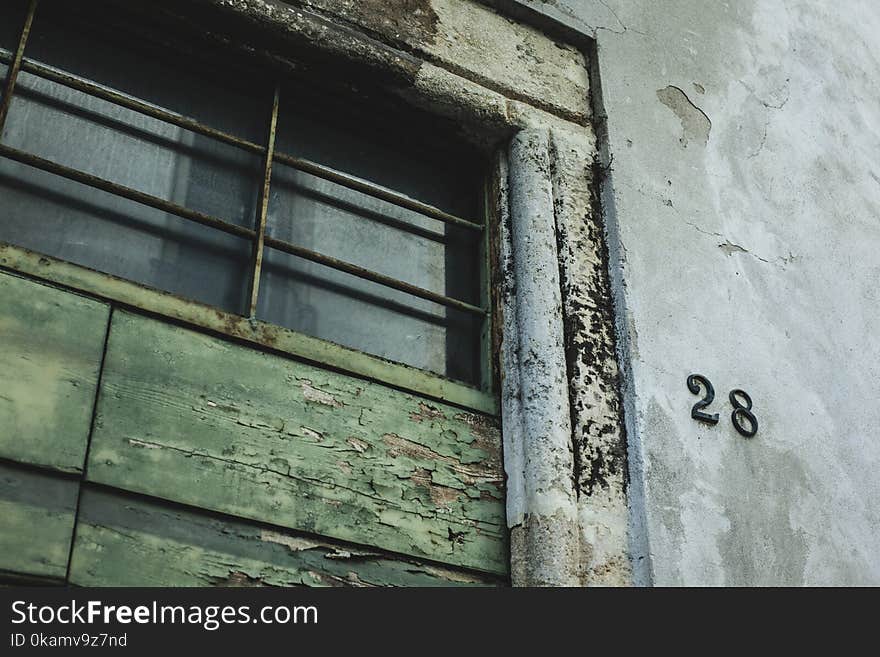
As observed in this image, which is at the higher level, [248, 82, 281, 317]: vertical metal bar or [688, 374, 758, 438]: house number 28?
[248, 82, 281, 317]: vertical metal bar

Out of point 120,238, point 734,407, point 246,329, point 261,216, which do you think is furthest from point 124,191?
point 734,407

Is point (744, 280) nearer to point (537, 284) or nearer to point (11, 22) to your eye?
point (537, 284)

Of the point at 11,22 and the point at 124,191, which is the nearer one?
the point at 124,191

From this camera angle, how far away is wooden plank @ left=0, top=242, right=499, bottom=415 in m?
2.41

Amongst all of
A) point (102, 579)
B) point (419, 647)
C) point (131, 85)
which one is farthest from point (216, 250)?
point (419, 647)

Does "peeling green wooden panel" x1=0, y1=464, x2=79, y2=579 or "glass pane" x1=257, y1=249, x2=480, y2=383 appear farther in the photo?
"glass pane" x1=257, y1=249, x2=480, y2=383

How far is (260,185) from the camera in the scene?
2.89 meters

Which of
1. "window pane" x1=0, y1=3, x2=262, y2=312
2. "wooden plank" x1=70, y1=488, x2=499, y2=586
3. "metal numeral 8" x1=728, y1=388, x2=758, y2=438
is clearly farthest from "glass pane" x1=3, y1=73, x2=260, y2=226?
"metal numeral 8" x1=728, y1=388, x2=758, y2=438

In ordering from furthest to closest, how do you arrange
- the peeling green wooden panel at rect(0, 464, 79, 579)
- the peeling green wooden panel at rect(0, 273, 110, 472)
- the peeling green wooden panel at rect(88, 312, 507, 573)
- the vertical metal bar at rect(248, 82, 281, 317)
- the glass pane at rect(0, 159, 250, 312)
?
1. the vertical metal bar at rect(248, 82, 281, 317)
2. the glass pane at rect(0, 159, 250, 312)
3. the peeling green wooden panel at rect(88, 312, 507, 573)
4. the peeling green wooden panel at rect(0, 273, 110, 472)
5. the peeling green wooden panel at rect(0, 464, 79, 579)

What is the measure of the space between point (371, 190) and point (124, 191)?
714mm

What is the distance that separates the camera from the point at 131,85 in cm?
287

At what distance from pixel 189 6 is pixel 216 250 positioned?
0.71m

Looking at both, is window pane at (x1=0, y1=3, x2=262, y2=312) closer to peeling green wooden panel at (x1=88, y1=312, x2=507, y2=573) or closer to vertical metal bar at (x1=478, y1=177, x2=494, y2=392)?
peeling green wooden panel at (x1=88, y1=312, x2=507, y2=573)

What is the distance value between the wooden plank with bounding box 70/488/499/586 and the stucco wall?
70cm
